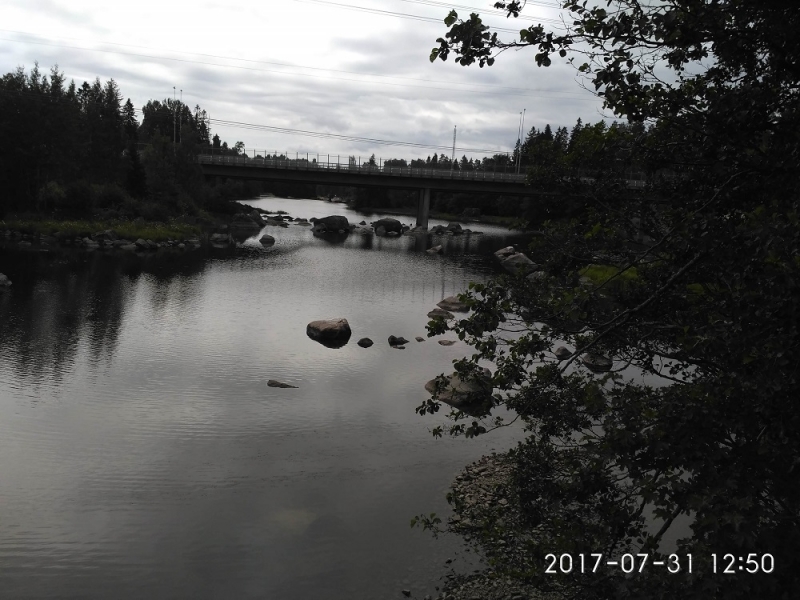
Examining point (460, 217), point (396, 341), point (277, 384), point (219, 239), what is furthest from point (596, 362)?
point (460, 217)

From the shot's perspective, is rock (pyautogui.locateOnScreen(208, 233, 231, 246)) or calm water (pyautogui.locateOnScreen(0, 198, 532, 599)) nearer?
calm water (pyautogui.locateOnScreen(0, 198, 532, 599))

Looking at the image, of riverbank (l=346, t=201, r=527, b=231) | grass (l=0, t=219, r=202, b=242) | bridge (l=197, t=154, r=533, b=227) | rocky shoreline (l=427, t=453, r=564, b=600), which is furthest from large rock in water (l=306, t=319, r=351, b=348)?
riverbank (l=346, t=201, r=527, b=231)

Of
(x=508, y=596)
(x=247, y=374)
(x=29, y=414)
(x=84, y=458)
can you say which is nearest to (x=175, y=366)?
(x=247, y=374)

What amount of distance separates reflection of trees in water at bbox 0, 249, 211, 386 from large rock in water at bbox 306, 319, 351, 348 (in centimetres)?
970

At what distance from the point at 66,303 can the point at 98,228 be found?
3411 cm

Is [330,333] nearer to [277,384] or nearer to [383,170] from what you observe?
[277,384]

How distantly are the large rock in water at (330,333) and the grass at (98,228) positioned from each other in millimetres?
41666

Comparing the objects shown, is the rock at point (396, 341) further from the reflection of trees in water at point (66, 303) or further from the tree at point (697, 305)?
the tree at point (697, 305)

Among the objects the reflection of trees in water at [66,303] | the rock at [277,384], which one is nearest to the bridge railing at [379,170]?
the reflection of trees in water at [66,303]

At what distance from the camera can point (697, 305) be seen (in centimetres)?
870

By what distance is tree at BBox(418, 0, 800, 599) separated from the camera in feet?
18.6

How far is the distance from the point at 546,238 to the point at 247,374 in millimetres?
20104

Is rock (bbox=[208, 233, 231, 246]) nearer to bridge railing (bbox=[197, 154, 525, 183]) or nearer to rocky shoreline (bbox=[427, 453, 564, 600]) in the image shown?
bridge railing (bbox=[197, 154, 525, 183])
